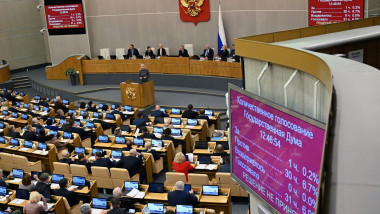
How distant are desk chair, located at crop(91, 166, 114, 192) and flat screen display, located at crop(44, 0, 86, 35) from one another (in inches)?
530

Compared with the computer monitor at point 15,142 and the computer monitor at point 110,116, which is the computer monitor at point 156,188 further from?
the computer monitor at point 110,116

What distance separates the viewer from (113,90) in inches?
819

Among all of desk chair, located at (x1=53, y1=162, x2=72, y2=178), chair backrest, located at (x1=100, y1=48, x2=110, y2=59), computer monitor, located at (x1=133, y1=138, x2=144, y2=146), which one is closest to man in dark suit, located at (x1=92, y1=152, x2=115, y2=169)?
desk chair, located at (x1=53, y1=162, x2=72, y2=178)

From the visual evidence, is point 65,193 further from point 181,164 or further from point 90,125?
point 90,125

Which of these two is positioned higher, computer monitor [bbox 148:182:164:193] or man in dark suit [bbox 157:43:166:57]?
man in dark suit [bbox 157:43:166:57]

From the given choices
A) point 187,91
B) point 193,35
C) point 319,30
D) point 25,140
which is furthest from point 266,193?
point 193,35

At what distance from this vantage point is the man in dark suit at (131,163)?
10.4 meters

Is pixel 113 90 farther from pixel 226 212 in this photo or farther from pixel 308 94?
pixel 308 94

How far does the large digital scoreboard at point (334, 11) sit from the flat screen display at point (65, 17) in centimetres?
1133

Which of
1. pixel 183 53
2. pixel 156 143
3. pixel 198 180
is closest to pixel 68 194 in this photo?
pixel 198 180

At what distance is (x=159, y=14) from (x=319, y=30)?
1557 centimetres

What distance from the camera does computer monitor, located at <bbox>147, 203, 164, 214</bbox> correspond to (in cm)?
814

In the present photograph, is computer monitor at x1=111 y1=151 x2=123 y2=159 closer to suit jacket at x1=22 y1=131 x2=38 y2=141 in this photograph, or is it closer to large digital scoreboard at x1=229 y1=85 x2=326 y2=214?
suit jacket at x1=22 y1=131 x2=38 y2=141

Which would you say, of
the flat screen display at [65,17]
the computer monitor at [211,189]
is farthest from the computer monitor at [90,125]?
the flat screen display at [65,17]
